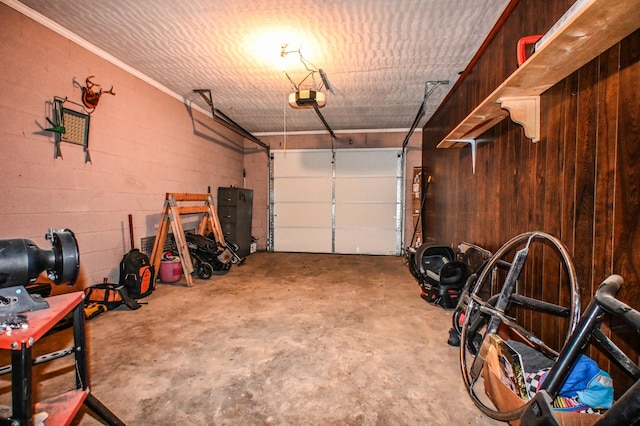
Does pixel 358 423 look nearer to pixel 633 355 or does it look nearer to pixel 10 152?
pixel 633 355

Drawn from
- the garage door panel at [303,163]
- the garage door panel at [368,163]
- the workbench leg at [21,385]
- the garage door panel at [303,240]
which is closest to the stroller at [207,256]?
the garage door panel at [303,240]

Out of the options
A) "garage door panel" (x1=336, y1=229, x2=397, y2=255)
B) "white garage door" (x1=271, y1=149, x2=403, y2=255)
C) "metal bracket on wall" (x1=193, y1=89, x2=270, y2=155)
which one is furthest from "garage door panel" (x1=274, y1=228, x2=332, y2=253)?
"metal bracket on wall" (x1=193, y1=89, x2=270, y2=155)

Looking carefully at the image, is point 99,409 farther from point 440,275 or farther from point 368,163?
point 368,163

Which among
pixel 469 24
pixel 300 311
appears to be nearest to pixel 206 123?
pixel 300 311

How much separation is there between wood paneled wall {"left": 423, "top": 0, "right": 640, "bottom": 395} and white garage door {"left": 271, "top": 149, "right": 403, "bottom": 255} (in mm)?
3325

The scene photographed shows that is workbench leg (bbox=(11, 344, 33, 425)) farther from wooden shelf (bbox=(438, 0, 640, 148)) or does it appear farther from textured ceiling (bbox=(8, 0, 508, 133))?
textured ceiling (bbox=(8, 0, 508, 133))

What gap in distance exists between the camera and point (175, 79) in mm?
3738

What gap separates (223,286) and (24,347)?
10.2 ft

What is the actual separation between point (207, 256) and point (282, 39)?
3.11 meters

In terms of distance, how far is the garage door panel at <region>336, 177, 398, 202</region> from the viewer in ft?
20.1

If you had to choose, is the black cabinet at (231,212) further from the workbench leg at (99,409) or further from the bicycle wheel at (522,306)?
the bicycle wheel at (522,306)

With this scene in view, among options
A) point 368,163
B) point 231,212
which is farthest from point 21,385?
point 368,163

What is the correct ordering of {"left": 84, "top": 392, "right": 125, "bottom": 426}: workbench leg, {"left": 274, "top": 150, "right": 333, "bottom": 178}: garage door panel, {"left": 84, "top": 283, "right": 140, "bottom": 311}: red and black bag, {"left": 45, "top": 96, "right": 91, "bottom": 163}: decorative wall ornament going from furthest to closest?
{"left": 274, "top": 150, "right": 333, "bottom": 178}: garage door panel, {"left": 84, "top": 283, "right": 140, "bottom": 311}: red and black bag, {"left": 45, "top": 96, "right": 91, "bottom": 163}: decorative wall ornament, {"left": 84, "top": 392, "right": 125, "bottom": 426}: workbench leg

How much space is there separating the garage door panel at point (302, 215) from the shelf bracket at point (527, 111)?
4.67 meters
